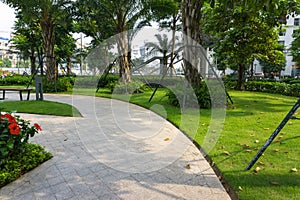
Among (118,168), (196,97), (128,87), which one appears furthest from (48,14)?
(118,168)

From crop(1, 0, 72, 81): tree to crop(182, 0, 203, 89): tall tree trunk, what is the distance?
7.42 meters

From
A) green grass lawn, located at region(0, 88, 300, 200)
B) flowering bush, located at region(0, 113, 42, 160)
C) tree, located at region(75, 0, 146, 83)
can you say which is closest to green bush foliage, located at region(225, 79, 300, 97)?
green grass lawn, located at region(0, 88, 300, 200)

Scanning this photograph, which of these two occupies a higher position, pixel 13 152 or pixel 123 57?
pixel 123 57

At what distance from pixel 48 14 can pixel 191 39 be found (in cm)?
898

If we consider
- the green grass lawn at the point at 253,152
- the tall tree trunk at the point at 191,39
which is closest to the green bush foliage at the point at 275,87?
the green grass lawn at the point at 253,152

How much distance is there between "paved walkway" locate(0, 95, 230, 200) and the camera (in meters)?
2.48

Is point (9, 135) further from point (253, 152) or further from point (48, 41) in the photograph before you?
point (48, 41)

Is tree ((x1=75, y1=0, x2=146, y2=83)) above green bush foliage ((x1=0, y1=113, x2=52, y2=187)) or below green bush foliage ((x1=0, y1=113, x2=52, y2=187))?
above

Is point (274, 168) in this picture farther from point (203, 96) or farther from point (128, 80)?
point (128, 80)

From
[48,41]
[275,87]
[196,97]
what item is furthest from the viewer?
[275,87]

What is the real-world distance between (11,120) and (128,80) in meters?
9.72

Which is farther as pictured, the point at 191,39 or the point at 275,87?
the point at 275,87

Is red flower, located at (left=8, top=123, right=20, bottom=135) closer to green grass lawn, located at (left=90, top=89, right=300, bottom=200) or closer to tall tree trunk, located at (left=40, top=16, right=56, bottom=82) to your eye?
green grass lawn, located at (left=90, top=89, right=300, bottom=200)

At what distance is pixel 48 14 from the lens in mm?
12250
